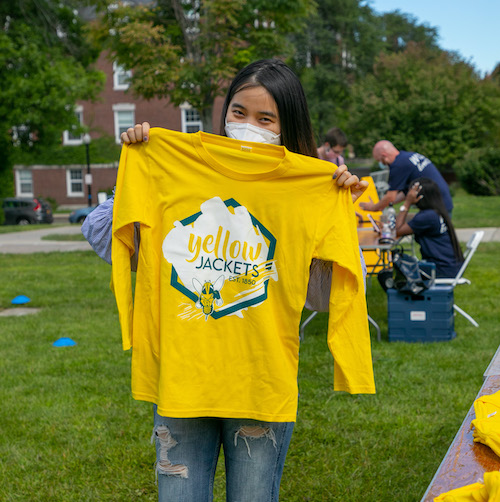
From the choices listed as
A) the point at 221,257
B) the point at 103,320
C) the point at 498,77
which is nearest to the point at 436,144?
the point at 498,77

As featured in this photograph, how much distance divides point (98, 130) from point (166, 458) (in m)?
38.4

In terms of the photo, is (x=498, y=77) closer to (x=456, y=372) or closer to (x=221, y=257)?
(x=456, y=372)

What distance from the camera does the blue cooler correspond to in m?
6.21

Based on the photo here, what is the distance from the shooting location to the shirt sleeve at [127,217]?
2014mm

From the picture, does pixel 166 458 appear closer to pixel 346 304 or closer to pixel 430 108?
pixel 346 304

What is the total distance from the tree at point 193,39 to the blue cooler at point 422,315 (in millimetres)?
7079

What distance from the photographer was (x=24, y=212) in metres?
28.0

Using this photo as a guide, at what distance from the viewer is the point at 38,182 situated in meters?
40.3

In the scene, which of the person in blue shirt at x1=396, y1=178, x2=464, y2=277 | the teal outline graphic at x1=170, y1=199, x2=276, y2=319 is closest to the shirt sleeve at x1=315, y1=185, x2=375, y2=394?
the teal outline graphic at x1=170, y1=199, x2=276, y2=319

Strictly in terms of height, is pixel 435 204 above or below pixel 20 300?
above

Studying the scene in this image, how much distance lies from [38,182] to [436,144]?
23.4m

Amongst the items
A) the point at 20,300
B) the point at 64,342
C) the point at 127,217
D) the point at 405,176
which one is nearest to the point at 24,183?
the point at 20,300

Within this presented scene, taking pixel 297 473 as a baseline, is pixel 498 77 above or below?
above

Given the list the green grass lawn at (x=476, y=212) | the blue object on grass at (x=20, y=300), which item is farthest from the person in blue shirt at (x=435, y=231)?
the green grass lawn at (x=476, y=212)
